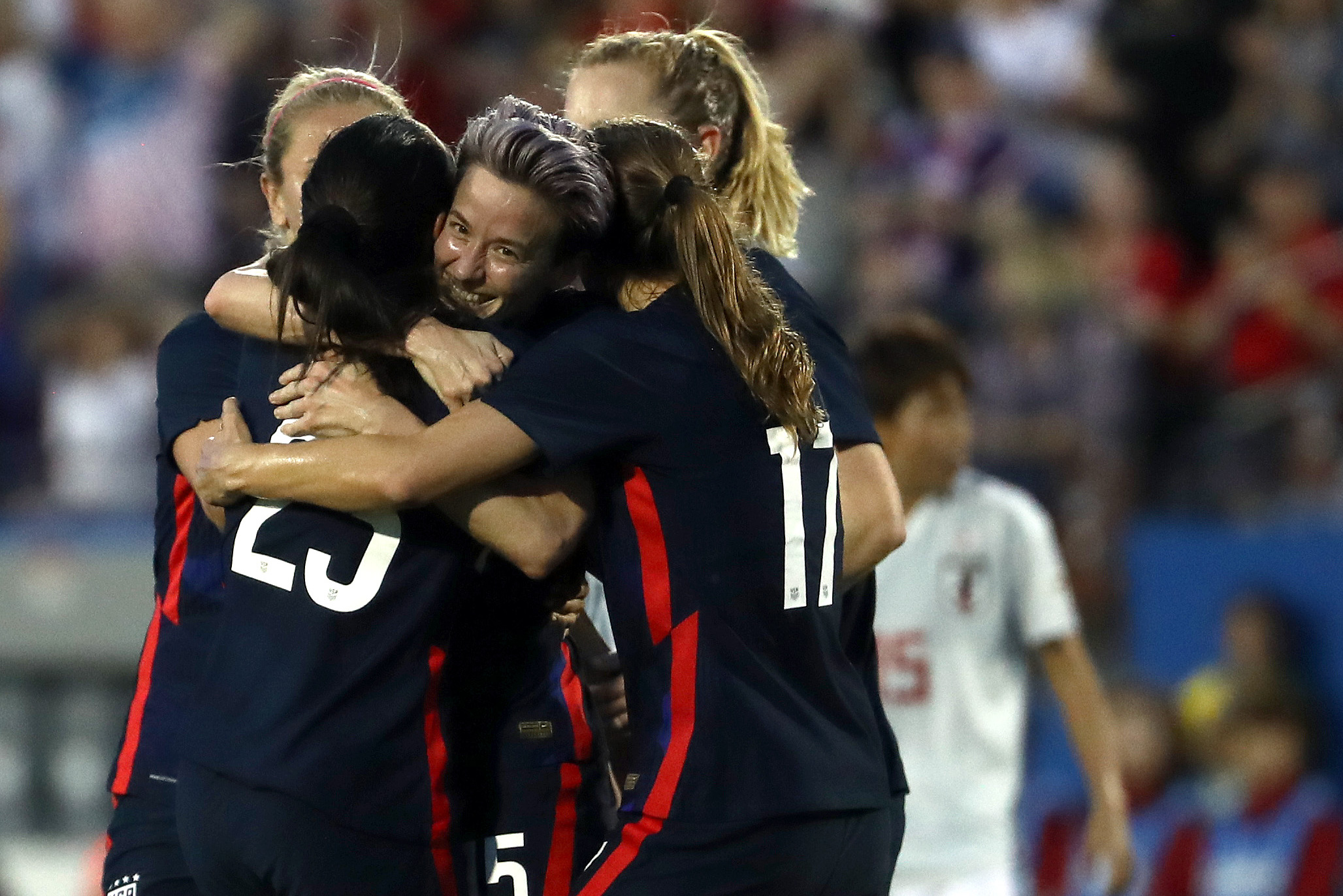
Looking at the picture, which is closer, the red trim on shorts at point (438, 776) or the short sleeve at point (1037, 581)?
the red trim on shorts at point (438, 776)

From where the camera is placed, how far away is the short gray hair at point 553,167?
9.37ft

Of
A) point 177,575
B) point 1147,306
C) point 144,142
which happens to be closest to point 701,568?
point 177,575

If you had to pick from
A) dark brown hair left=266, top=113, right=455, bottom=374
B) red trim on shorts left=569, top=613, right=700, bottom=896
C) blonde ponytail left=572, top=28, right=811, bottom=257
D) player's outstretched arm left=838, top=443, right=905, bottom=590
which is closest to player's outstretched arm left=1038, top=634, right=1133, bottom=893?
blonde ponytail left=572, top=28, right=811, bottom=257

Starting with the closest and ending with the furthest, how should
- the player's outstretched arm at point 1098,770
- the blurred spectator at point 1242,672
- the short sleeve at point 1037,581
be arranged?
the player's outstretched arm at point 1098,770 → the short sleeve at point 1037,581 → the blurred spectator at point 1242,672

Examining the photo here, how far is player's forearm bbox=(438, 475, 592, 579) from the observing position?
2.82 m

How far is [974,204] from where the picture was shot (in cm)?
890

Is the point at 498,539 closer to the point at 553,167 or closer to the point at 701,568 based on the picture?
the point at 701,568

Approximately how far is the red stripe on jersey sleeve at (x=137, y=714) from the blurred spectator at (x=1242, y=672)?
4.73 metres

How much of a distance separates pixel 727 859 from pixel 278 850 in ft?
2.12

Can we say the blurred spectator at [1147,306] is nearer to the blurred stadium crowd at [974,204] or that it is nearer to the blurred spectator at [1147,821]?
the blurred stadium crowd at [974,204]

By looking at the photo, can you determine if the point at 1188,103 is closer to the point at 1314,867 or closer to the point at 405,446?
the point at 1314,867

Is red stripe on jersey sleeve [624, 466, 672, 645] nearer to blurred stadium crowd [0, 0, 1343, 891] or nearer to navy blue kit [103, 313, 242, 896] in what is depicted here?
navy blue kit [103, 313, 242, 896]

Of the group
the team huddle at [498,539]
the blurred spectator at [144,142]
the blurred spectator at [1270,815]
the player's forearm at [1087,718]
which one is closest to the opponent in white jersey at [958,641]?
the player's forearm at [1087,718]

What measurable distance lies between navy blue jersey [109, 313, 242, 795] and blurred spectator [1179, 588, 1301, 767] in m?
4.74
